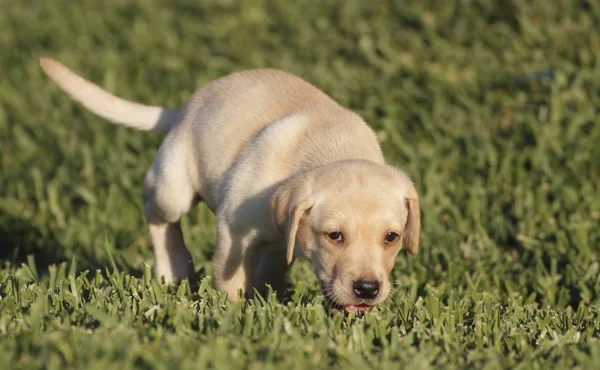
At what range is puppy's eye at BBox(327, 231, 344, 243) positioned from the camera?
16.2 ft

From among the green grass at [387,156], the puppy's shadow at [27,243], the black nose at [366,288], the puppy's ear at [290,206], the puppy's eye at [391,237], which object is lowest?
the puppy's shadow at [27,243]

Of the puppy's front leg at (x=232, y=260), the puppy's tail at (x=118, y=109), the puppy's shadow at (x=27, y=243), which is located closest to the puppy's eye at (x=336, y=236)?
the puppy's front leg at (x=232, y=260)

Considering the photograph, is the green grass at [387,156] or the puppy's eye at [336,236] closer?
the green grass at [387,156]

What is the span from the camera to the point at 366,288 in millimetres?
4793

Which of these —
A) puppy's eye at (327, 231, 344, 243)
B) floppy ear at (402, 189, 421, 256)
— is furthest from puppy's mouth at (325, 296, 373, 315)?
floppy ear at (402, 189, 421, 256)

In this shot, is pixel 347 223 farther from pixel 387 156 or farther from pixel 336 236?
pixel 387 156

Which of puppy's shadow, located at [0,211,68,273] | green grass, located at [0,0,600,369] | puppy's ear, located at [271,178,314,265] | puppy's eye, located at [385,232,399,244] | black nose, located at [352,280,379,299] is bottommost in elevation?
puppy's shadow, located at [0,211,68,273]

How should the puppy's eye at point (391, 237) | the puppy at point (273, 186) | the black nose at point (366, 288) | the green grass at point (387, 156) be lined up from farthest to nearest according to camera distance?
the puppy's eye at point (391, 237), the puppy at point (273, 186), the black nose at point (366, 288), the green grass at point (387, 156)

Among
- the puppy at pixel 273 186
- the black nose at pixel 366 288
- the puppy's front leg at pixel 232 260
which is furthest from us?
the puppy's front leg at pixel 232 260

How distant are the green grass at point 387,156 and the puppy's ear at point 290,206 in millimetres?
389

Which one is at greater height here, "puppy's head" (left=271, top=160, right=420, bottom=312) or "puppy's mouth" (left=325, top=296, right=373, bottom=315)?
"puppy's head" (left=271, top=160, right=420, bottom=312)

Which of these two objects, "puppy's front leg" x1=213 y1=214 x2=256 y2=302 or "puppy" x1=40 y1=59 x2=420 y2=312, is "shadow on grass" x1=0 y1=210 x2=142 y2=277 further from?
"puppy's front leg" x1=213 y1=214 x2=256 y2=302

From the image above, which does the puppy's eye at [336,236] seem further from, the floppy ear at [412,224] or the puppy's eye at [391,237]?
the floppy ear at [412,224]

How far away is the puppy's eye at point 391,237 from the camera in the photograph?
198 inches
